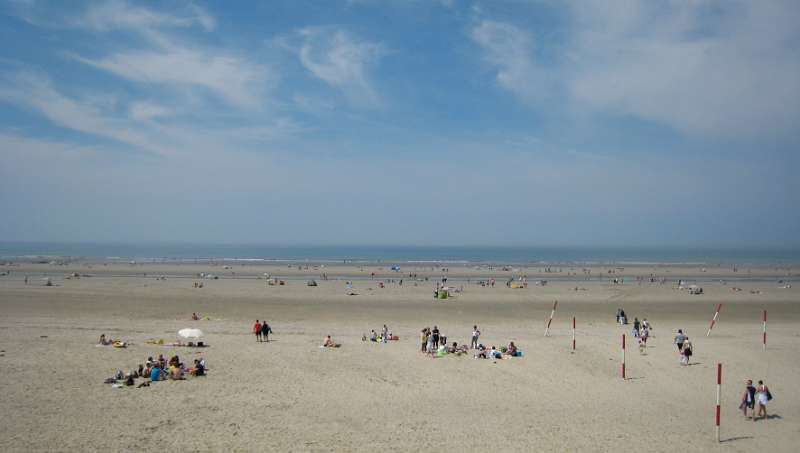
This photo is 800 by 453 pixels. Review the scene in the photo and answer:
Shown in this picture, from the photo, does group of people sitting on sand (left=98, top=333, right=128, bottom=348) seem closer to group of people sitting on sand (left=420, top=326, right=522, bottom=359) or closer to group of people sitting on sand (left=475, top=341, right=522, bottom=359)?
group of people sitting on sand (left=420, top=326, right=522, bottom=359)

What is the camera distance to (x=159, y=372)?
649 inches

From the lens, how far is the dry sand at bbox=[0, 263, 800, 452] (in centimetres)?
1216

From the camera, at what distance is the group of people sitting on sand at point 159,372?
15.9 m

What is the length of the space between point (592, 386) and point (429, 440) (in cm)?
731

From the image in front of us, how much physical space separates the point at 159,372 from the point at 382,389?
738 centimetres

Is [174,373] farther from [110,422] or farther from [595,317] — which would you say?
[595,317]

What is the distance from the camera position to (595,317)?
110 feet

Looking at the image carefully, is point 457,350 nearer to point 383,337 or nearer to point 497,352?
point 497,352

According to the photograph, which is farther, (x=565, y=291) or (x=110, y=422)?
(x=565, y=291)

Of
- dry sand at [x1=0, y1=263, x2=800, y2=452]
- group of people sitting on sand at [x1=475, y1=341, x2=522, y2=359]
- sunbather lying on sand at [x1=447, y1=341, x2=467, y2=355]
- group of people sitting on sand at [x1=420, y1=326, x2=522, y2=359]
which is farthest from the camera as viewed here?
sunbather lying on sand at [x1=447, y1=341, x2=467, y2=355]

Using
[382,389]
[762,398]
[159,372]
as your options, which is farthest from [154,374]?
[762,398]

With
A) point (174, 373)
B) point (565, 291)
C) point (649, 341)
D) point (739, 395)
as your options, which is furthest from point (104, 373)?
point (565, 291)

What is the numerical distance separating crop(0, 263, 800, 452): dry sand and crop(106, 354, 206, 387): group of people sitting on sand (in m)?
0.39

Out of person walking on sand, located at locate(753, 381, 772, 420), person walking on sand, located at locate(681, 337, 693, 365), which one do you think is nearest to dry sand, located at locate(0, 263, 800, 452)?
person walking on sand, located at locate(753, 381, 772, 420)
